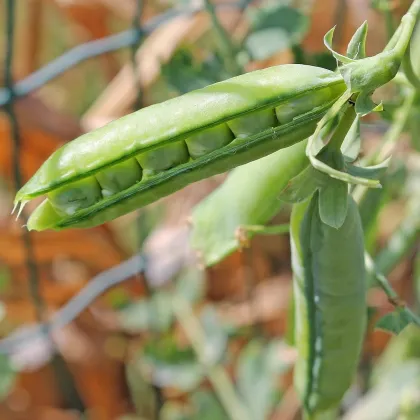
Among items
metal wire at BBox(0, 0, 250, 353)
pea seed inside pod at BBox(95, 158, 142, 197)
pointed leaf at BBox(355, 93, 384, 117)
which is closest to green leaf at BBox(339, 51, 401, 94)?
pointed leaf at BBox(355, 93, 384, 117)

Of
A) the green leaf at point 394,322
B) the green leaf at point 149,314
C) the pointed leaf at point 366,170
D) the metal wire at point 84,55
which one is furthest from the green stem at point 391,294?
the green leaf at point 149,314

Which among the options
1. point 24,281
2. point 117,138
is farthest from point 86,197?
point 24,281

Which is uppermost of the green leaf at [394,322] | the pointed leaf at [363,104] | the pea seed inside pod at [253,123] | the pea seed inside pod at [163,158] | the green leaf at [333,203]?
the pea seed inside pod at [163,158]

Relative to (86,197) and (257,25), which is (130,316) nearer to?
(257,25)

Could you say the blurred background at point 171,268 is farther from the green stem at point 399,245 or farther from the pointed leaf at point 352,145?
the pointed leaf at point 352,145

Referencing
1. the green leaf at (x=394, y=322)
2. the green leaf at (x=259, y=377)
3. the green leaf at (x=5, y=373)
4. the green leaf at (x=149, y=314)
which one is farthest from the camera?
the green leaf at (x=149, y=314)

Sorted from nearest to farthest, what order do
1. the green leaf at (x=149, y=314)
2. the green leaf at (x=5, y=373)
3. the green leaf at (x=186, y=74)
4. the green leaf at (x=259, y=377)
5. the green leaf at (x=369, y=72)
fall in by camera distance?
the green leaf at (x=369, y=72) < the green leaf at (x=186, y=74) < the green leaf at (x=5, y=373) < the green leaf at (x=259, y=377) < the green leaf at (x=149, y=314)

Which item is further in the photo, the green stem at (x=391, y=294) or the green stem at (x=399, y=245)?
the green stem at (x=399, y=245)
